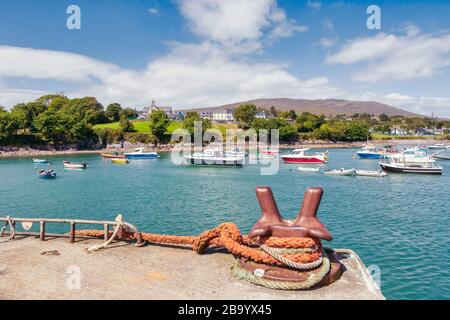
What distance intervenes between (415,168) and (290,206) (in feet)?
119

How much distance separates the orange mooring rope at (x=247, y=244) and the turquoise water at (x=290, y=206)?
7357mm

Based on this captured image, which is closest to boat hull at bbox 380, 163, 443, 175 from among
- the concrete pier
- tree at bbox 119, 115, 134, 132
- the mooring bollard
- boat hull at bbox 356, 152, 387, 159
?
boat hull at bbox 356, 152, 387, 159

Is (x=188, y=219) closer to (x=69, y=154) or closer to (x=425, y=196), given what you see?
(x=425, y=196)

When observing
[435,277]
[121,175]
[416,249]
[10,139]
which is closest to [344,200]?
[416,249]

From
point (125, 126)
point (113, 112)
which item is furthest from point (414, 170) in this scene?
point (113, 112)

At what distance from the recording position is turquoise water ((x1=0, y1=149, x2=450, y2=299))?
19.0 m

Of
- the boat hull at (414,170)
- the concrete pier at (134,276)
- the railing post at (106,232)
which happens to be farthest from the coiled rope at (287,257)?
the boat hull at (414,170)

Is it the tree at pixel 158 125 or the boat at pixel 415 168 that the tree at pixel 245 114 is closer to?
the tree at pixel 158 125

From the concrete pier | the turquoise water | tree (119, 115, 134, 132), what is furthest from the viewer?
tree (119, 115, 134, 132)

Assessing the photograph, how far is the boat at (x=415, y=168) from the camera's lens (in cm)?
5781

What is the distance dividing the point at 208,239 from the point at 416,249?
49.8 feet

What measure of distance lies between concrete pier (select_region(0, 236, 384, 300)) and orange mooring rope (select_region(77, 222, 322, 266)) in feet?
1.17

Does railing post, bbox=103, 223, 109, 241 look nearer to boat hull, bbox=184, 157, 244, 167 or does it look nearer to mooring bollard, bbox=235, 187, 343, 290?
mooring bollard, bbox=235, 187, 343, 290

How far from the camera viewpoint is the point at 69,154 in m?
108
